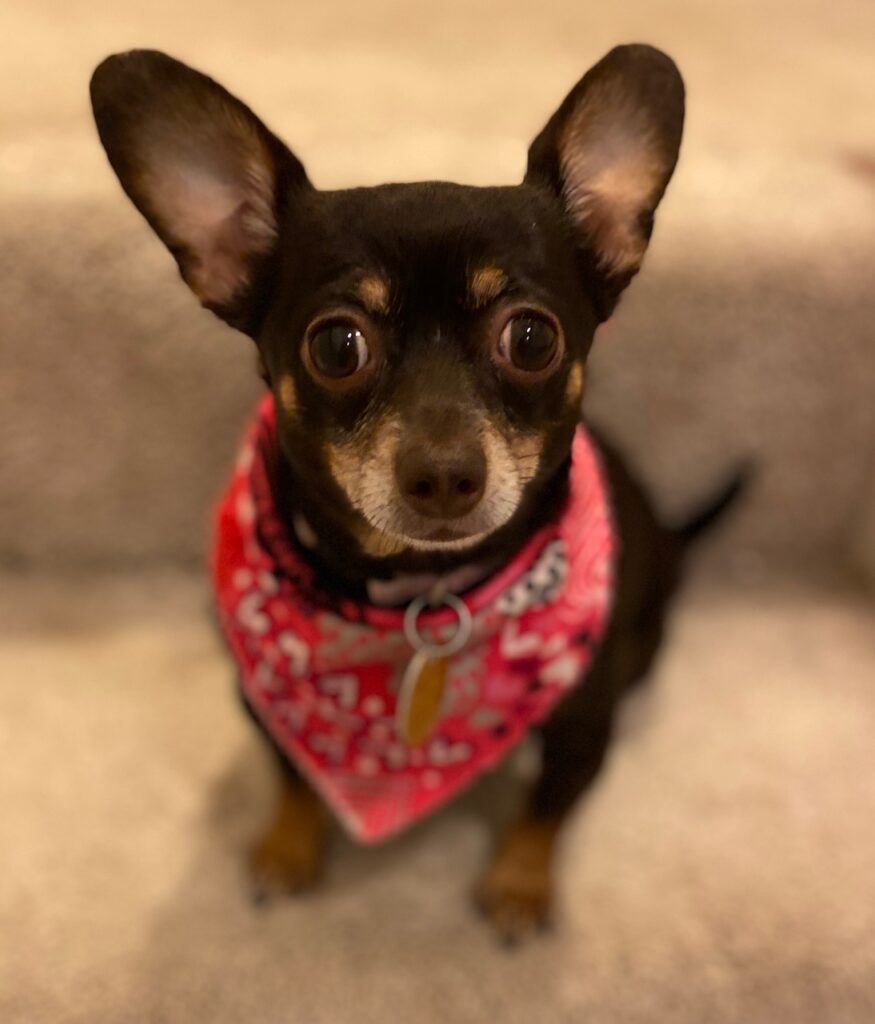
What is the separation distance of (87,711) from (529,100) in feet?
3.51

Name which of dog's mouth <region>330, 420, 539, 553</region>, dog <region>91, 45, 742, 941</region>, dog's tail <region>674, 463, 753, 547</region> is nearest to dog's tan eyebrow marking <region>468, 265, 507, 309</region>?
dog <region>91, 45, 742, 941</region>

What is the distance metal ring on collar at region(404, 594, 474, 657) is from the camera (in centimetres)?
99

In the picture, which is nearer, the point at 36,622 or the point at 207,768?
the point at 207,768

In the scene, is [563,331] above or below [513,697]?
above

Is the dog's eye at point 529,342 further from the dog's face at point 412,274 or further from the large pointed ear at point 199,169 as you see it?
the large pointed ear at point 199,169

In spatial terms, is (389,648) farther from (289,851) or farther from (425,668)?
(289,851)

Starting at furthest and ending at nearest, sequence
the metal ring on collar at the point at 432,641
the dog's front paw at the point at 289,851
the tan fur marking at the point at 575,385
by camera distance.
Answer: the dog's front paw at the point at 289,851 → the metal ring on collar at the point at 432,641 → the tan fur marking at the point at 575,385

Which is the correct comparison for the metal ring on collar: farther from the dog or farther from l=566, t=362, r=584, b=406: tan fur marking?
l=566, t=362, r=584, b=406: tan fur marking

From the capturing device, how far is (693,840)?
3.83 feet

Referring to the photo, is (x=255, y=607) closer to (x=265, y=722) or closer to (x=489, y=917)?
(x=265, y=722)

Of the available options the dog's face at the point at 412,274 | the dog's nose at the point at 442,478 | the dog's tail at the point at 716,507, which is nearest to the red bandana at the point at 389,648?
the dog's face at the point at 412,274

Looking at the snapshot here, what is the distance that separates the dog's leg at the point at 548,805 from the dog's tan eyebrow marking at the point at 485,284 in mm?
457

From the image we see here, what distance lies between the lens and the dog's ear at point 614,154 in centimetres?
85

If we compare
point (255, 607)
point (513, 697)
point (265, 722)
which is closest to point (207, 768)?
point (265, 722)
